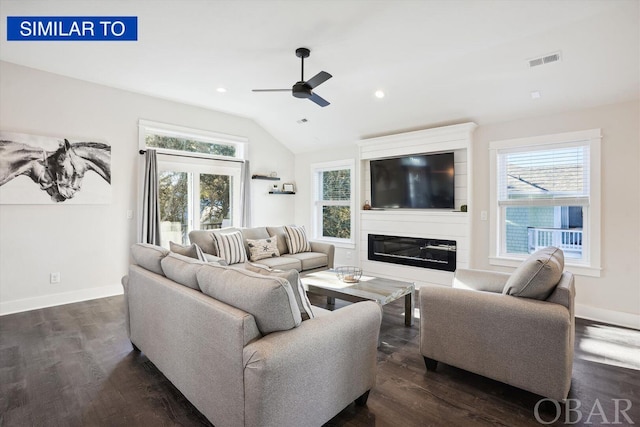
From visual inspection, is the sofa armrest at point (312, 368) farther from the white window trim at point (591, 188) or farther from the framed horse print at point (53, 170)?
the framed horse print at point (53, 170)

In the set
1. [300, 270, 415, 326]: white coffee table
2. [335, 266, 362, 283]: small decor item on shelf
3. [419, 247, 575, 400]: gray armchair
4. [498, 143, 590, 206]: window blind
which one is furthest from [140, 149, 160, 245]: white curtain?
[498, 143, 590, 206]: window blind

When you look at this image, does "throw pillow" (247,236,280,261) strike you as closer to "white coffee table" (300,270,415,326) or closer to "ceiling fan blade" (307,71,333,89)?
"white coffee table" (300,270,415,326)

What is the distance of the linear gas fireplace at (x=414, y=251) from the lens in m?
4.80

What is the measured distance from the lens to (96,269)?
4480 mm

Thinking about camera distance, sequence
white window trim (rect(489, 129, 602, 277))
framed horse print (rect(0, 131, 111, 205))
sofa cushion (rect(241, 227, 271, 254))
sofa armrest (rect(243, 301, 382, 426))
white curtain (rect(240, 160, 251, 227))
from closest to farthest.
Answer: sofa armrest (rect(243, 301, 382, 426)) < white window trim (rect(489, 129, 602, 277)) < framed horse print (rect(0, 131, 111, 205)) < sofa cushion (rect(241, 227, 271, 254)) < white curtain (rect(240, 160, 251, 227))

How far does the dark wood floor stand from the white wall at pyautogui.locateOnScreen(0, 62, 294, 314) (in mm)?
971

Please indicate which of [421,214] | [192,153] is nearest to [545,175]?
[421,214]

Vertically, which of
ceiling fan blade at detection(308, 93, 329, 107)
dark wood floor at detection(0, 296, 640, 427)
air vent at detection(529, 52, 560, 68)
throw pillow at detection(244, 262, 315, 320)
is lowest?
dark wood floor at detection(0, 296, 640, 427)

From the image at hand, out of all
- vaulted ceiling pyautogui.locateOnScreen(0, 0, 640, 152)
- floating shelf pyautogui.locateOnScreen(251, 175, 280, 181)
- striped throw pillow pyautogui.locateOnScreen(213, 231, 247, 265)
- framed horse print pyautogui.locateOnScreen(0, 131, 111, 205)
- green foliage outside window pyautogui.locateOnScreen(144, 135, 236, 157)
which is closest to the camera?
vaulted ceiling pyautogui.locateOnScreen(0, 0, 640, 152)

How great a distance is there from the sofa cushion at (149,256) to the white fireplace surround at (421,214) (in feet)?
12.1

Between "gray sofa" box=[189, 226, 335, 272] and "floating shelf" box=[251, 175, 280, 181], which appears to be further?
"floating shelf" box=[251, 175, 280, 181]

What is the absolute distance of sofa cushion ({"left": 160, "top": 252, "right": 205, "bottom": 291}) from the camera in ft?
6.77

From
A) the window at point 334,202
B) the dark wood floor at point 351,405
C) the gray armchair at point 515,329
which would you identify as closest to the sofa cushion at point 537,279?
the gray armchair at point 515,329

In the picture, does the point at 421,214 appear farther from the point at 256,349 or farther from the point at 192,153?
the point at 256,349
